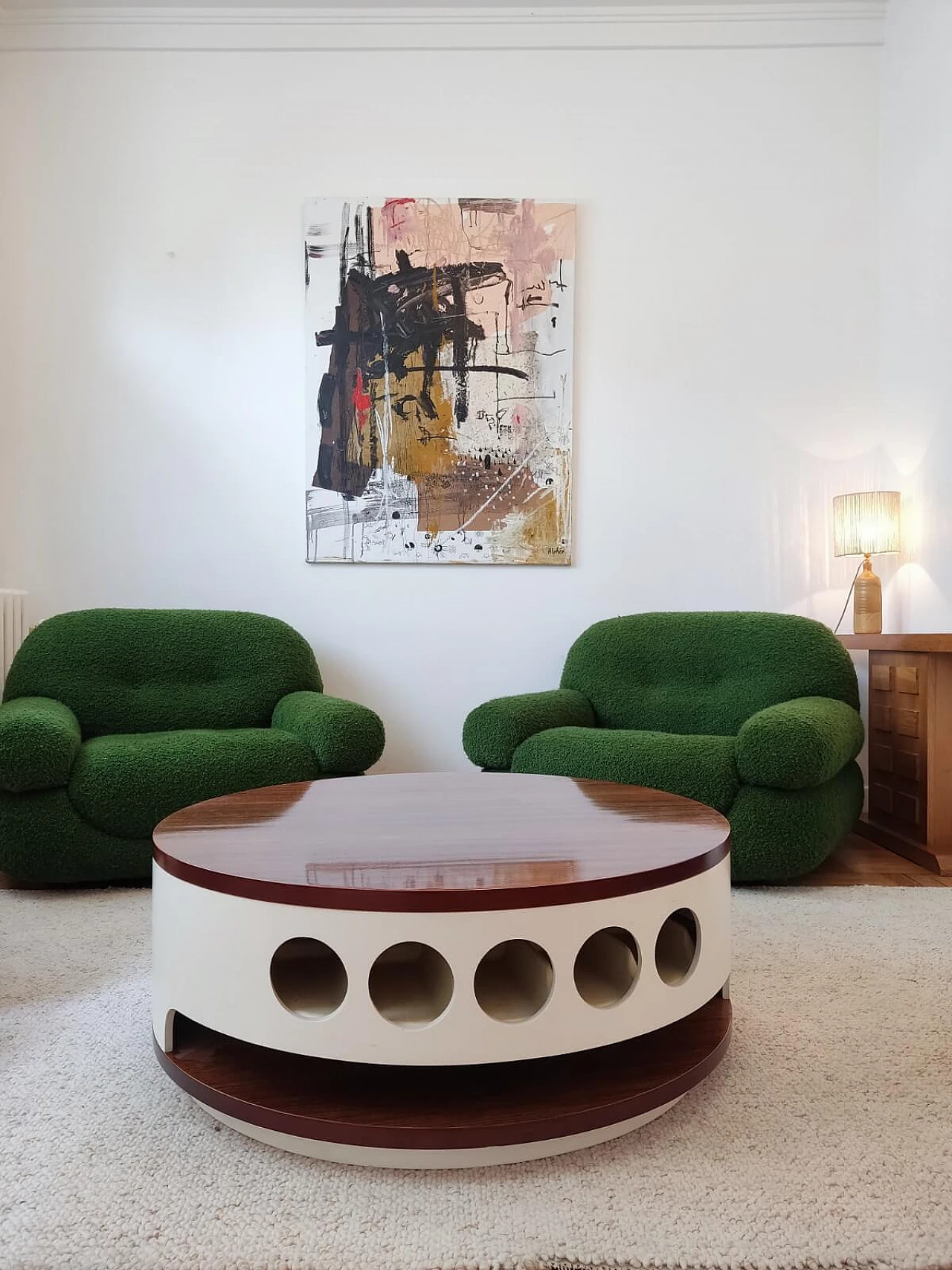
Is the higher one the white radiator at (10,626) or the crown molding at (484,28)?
the crown molding at (484,28)

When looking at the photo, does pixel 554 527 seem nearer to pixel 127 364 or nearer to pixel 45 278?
pixel 127 364

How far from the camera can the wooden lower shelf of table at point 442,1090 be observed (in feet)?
3.83

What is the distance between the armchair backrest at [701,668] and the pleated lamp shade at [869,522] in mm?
457

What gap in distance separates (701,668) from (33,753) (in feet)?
7.10

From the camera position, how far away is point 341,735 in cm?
268

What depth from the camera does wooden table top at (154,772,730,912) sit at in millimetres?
1191

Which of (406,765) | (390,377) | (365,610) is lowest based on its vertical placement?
(406,765)

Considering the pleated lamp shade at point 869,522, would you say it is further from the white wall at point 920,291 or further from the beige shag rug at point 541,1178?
the beige shag rug at point 541,1178

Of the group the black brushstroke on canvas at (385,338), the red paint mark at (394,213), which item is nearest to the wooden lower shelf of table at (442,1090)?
the black brushstroke on canvas at (385,338)

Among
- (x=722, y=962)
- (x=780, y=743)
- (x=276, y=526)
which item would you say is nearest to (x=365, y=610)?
(x=276, y=526)

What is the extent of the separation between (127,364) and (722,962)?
3.21m

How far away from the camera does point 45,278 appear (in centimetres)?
355

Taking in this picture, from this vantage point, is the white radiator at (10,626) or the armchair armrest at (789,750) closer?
the armchair armrest at (789,750)

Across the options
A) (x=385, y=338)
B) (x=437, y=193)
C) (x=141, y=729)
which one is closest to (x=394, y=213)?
(x=437, y=193)
